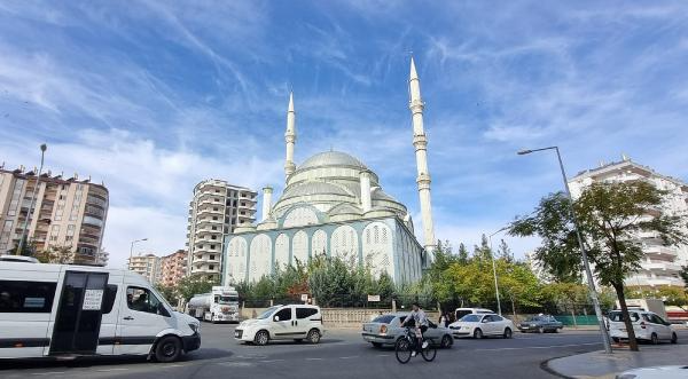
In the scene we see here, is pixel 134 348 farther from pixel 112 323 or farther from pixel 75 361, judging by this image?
pixel 75 361

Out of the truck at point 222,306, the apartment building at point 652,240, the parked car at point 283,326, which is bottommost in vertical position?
the parked car at point 283,326

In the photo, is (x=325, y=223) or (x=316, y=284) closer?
(x=316, y=284)

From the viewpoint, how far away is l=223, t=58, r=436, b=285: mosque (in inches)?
1580

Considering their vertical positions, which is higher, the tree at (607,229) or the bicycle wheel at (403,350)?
the tree at (607,229)

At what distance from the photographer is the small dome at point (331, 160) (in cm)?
5794

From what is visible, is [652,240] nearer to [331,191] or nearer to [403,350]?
[331,191]

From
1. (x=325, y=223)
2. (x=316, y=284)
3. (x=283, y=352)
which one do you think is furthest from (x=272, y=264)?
(x=283, y=352)

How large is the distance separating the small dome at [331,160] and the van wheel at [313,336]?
41634mm

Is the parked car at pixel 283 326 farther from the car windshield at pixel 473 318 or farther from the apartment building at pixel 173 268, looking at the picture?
the apartment building at pixel 173 268

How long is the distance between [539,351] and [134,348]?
12.9m

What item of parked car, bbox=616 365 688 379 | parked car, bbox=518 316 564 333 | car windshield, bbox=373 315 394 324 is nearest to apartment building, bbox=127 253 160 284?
parked car, bbox=518 316 564 333

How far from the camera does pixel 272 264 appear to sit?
145 ft

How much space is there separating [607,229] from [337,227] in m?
29.5

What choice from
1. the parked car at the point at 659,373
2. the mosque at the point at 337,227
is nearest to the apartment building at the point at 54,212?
the mosque at the point at 337,227
